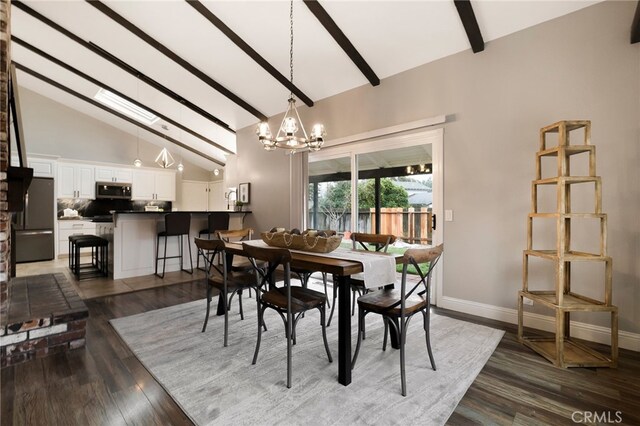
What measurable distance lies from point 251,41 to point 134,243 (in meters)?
3.64

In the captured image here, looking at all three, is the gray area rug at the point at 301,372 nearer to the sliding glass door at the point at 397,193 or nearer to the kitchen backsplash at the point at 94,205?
the sliding glass door at the point at 397,193

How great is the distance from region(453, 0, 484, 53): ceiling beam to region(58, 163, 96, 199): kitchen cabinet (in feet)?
27.4

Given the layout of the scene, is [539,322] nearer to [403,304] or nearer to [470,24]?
[403,304]

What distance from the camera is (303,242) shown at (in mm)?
2373

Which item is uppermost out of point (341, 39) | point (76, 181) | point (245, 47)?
point (245, 47)

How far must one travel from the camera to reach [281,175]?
543 cm

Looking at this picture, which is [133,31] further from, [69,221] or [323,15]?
[69,221]

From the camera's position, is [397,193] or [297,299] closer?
[297,299]

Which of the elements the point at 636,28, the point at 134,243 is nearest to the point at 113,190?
the point at 134,243

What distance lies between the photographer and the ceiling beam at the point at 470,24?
2693mm

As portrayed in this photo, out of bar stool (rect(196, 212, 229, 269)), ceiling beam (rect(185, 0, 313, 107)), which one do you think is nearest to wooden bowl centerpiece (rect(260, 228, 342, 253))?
ceiling beam (rect(185, 0, 313, 107))

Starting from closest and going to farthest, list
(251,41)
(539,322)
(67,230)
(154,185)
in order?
(539,322)
(251,41)
(67,230)
(154,185)

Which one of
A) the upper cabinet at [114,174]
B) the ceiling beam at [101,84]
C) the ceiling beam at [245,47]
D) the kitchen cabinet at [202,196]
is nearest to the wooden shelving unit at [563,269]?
the ceiling beam at [245,47]

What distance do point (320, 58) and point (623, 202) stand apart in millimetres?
3503
